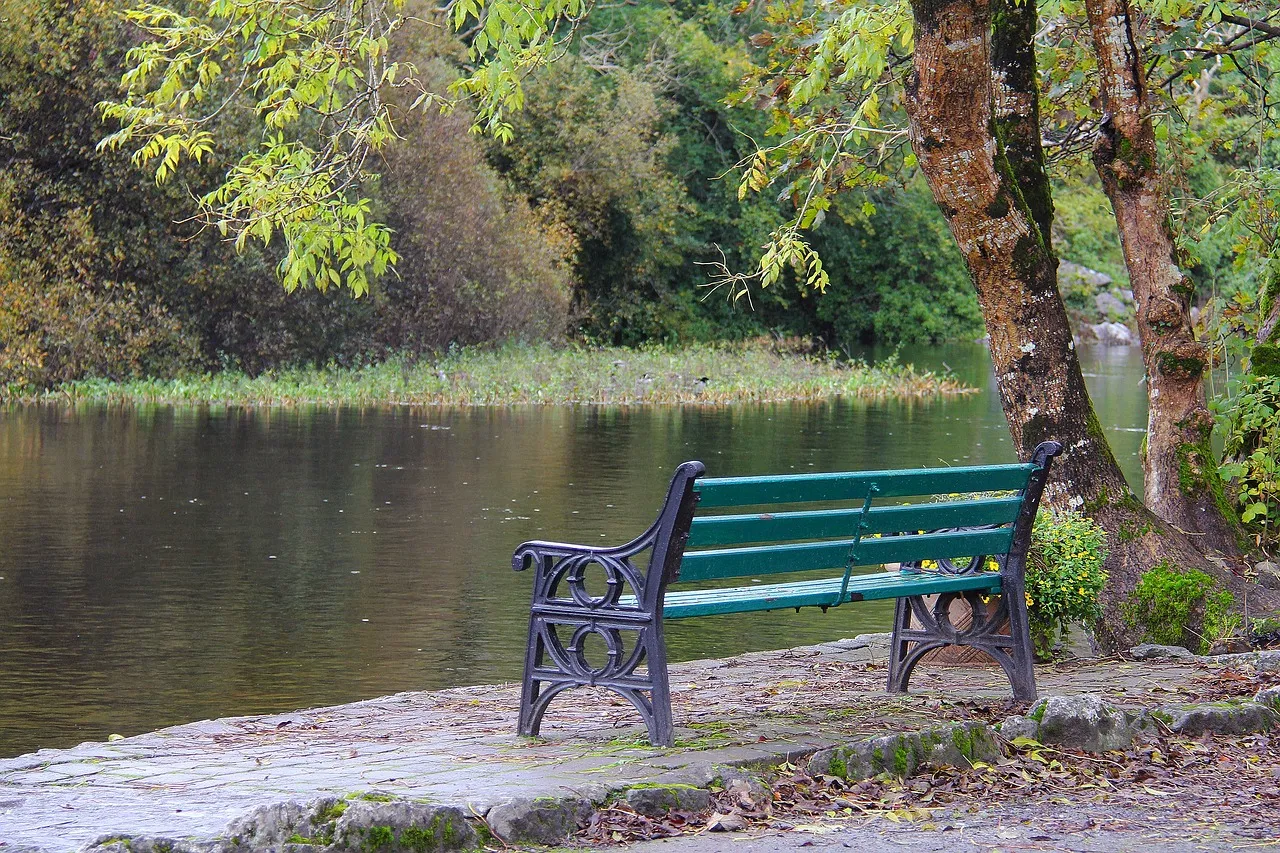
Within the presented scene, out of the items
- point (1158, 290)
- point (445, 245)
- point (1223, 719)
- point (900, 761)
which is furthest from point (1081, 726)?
point (445, 245)

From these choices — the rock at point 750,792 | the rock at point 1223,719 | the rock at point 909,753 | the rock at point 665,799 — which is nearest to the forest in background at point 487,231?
the rock at point 1223,719

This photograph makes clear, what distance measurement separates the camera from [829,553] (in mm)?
6480

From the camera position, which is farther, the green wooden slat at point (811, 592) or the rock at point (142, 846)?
the green wooden slat at point (811, 592)

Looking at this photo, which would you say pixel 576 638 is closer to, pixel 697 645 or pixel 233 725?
pixel 233 725

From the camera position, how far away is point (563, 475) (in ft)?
63.1

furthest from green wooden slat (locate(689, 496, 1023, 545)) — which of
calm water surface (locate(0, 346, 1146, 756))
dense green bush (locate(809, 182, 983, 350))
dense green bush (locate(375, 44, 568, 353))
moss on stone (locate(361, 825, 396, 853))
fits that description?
dense green bush (locate(809, 182, 983, 350))

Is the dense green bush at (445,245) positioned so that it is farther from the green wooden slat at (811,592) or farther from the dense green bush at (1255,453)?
the green wooden slat at (811,592)

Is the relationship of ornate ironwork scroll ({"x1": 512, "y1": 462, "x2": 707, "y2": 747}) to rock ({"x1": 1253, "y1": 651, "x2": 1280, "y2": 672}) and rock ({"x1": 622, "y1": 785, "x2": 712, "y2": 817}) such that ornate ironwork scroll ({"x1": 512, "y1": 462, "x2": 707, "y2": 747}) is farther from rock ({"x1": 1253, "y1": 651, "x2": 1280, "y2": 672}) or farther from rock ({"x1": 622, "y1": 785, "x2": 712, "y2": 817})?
rock ({"x1": 1253, "y1": 651, "x2": 1280, "y2": 672})

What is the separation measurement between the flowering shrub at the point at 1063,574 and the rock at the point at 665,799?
3.43 m

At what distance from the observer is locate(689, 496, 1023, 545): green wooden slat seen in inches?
237

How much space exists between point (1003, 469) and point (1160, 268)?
3.37 m

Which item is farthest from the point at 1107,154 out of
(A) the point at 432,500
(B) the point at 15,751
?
(A) the point at 432,500

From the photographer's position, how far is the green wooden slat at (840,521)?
6.01 m

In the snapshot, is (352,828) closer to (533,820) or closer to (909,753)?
(533,820)
